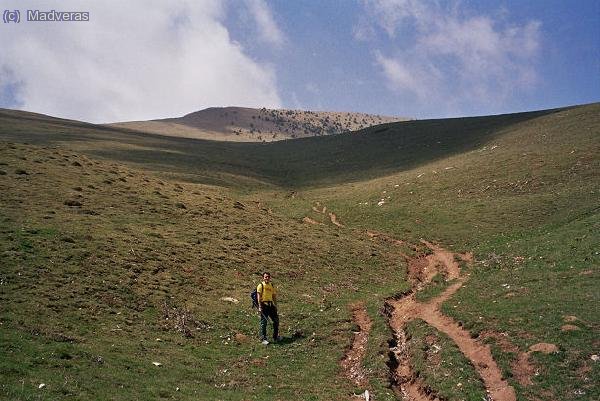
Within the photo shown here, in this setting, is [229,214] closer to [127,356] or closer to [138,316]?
[138,316]

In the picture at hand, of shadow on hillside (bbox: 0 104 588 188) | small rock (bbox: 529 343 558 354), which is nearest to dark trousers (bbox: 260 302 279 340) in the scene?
small rock (bbox: 529 343 558 354)

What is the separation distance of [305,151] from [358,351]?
93.6 meters

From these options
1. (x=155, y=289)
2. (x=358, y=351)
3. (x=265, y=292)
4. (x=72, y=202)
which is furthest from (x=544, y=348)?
(x=72, y=202)

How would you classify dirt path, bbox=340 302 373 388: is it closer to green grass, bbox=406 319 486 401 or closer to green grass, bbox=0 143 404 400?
green grass, bbox=0 143 404 400

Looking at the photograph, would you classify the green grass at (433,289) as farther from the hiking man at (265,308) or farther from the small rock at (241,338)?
the small rock at (241,338)

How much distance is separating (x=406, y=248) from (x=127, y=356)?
3097 cm

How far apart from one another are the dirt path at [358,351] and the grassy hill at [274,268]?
0.49 m

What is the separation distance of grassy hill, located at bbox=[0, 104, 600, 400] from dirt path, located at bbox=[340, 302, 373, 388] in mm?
488

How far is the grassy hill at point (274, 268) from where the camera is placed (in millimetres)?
18250

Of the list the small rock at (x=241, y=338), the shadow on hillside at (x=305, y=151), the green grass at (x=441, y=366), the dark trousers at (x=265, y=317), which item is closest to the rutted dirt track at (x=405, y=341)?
the green grass at (x=441, y=366)

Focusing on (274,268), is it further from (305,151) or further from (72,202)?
(305,151)

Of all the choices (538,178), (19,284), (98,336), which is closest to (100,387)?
(98,336)

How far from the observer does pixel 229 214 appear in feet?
148

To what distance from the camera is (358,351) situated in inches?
907
